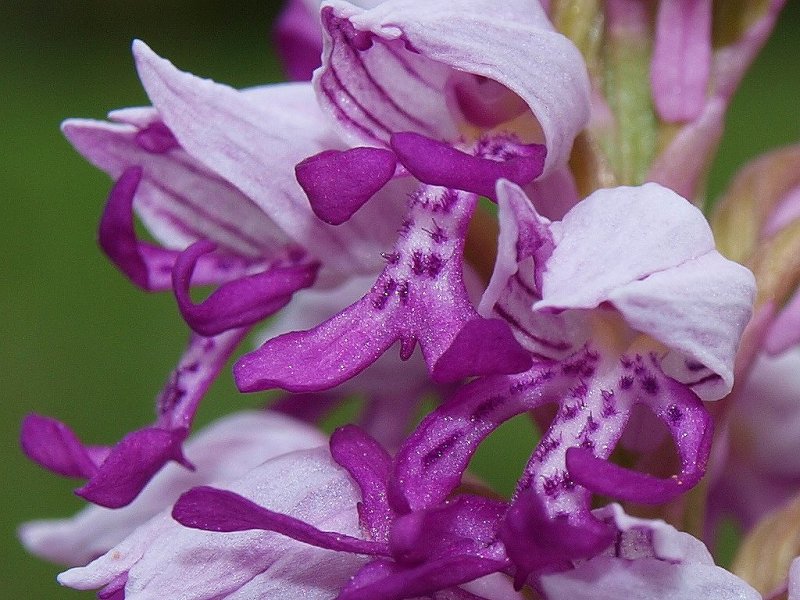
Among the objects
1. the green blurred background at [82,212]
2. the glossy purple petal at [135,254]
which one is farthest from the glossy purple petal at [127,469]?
the green blurred background at [82,212]

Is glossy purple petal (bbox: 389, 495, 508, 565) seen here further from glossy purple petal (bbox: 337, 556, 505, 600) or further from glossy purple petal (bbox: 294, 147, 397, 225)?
glossy purple petal (bbox: 294, 147, 397, 225)

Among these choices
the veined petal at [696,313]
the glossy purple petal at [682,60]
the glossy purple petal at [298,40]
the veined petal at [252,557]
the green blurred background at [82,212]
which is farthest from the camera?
the green blurred background at [82,212]

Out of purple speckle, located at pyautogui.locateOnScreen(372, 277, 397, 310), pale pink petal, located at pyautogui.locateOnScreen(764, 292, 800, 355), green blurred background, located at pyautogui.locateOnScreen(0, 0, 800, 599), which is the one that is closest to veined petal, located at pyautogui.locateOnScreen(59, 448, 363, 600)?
purple speckle, located at pyautogui.locateOnScreen(372, 277, 397, 310)

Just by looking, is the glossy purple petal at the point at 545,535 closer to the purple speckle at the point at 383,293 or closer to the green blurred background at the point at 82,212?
the purple speckle at the point at 383,293

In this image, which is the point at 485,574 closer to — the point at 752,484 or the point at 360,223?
the point at 360,223

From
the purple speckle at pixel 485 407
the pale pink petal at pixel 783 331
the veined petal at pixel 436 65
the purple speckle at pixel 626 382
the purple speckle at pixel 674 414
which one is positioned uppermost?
the veined petal at pixel 436 65

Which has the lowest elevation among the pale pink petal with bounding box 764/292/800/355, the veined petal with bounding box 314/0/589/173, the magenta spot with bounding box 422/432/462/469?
the pale pink petal with bounding box 764/292/800/355

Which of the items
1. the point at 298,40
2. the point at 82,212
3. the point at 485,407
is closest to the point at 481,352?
the point at 485,407
